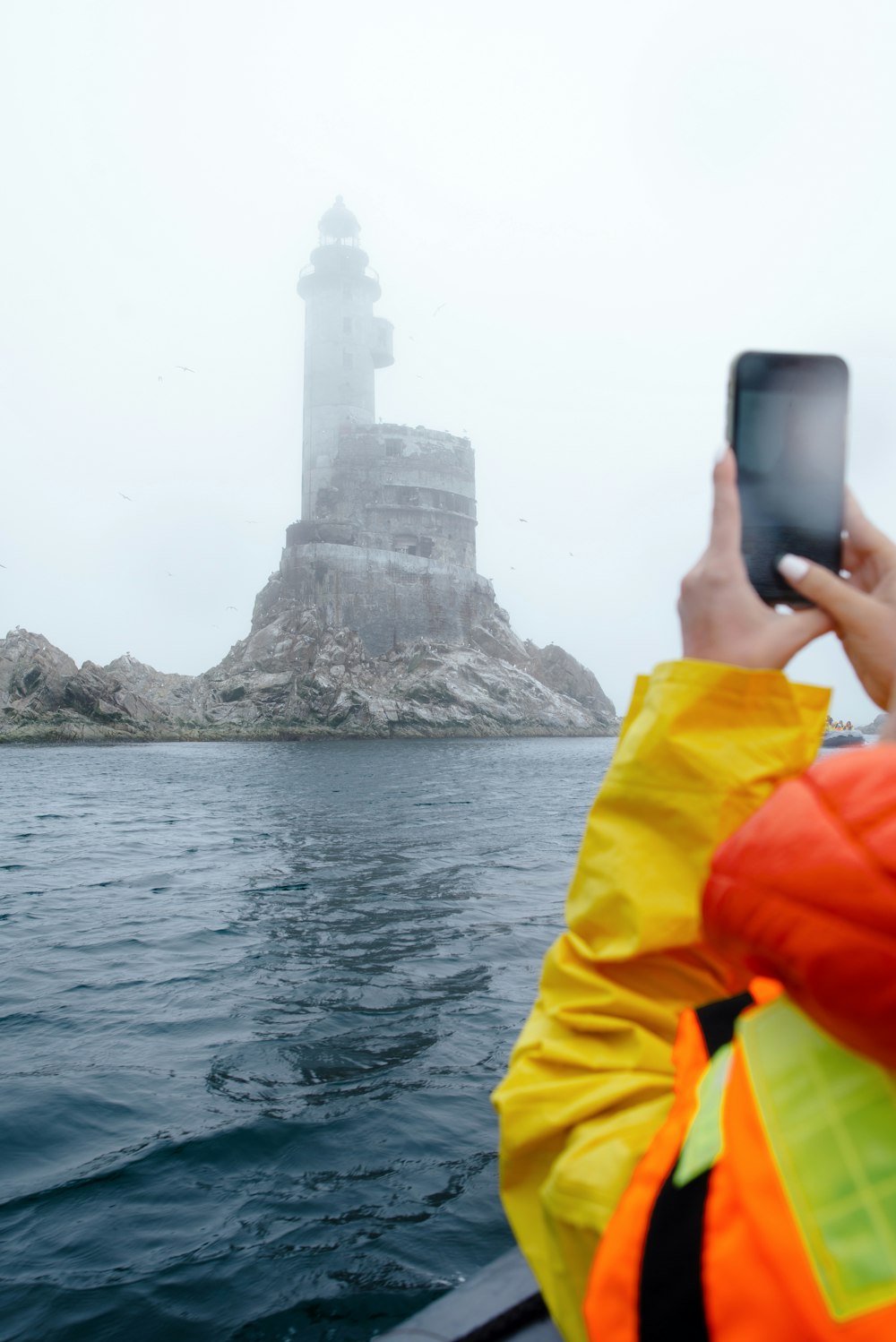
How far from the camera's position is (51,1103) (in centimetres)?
438

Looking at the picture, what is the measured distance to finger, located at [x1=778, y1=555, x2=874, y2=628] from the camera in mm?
1184

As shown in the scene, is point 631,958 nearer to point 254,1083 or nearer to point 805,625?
point 805,625

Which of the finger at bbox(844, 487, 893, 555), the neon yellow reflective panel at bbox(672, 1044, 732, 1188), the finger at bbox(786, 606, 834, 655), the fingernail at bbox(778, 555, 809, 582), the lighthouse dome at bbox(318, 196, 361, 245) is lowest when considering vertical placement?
the neon yellow reflective panel at bbox(672, 1044, 732, 1188)

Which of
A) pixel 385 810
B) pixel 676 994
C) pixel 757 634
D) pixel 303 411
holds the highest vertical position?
pixel 303 411

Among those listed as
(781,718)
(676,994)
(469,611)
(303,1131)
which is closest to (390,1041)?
(303,1131)

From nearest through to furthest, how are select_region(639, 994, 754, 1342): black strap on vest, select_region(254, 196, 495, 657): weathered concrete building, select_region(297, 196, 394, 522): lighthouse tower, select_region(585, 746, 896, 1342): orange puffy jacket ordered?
select_region(585, 746, 896, 1342): orange puffy jacket < select_region(639, 994, 754, 1342): black strap on vest < select_region(254, 196, 495, 657): weathered concrete building < select_region(297, 196, 394, 522): lighthouse tower

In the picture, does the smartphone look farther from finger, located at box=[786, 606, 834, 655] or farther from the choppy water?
Answer: the choppy water

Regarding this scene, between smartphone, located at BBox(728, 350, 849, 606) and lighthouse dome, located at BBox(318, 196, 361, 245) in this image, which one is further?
lighthouse dome, located at BBox(318, 196, 361, 245)

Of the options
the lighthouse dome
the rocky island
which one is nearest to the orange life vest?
the rocky island

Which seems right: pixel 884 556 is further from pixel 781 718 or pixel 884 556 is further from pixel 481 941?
pixel 481 941

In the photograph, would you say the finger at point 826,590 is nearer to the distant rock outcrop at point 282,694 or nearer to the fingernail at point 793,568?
the fingernail at point 793,568

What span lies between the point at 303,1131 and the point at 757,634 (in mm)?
3710

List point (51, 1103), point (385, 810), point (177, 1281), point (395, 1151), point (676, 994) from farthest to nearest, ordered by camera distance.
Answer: point (385, 810), point (51, 1103), point (395, 1151), point (177, 1281), point (676, 994)

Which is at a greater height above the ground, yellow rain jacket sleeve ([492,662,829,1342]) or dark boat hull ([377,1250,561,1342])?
yellow rain jacket sleeve ([492,662,829,1342])
